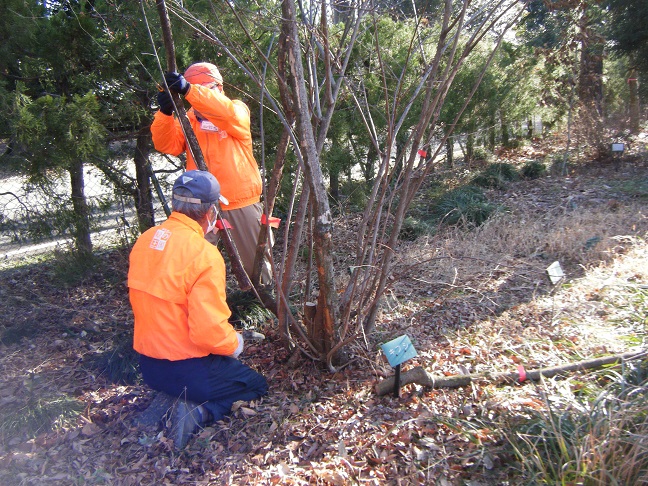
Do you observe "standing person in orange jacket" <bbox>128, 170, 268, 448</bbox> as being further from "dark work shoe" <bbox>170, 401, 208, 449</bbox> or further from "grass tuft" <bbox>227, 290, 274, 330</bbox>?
"grass tuft" <bbox>227, 290, 274, 330</bbox>

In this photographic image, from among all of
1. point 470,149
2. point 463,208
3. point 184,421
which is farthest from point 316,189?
point 470,149

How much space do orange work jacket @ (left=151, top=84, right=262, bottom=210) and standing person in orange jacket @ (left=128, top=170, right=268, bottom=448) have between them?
984 mm

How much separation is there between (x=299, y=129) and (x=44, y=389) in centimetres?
237

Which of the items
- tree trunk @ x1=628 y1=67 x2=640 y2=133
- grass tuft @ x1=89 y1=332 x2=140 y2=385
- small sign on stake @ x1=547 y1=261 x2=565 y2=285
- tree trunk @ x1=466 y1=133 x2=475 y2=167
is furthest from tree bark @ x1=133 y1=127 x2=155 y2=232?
tree trunk @ x1=628 y1=67 x2=640 y2=133

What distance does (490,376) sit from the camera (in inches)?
120

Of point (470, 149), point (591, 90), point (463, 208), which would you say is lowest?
point (463, 208)

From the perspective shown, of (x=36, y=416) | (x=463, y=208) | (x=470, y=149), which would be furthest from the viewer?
(x=470, y=149)

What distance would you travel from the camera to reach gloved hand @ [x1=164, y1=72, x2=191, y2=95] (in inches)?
126

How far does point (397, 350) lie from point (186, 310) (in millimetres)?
1150

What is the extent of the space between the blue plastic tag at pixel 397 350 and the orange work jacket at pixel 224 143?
1797 mm

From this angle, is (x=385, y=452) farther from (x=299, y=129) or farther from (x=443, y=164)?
(x=443, y=164)

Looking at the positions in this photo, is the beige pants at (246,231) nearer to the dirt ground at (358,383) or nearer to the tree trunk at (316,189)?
the dirt ground at (358,383)

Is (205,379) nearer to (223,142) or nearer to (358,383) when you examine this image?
(358,383)

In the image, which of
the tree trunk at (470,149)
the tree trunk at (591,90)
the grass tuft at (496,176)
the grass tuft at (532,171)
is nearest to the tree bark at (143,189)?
the grass tuft at (496,176)
